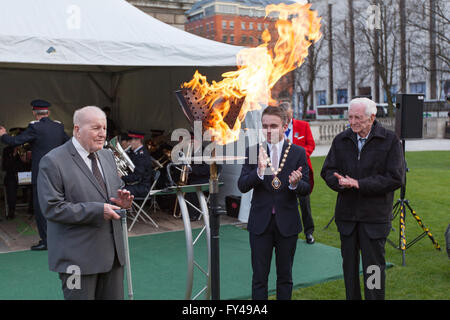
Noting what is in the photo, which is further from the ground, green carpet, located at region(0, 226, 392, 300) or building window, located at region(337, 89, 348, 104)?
building window, located at region(337, 89, 348, 104)

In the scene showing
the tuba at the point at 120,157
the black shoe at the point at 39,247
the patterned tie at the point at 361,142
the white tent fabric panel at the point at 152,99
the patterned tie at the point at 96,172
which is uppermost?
the white tent fabric panel at the point at 152,99

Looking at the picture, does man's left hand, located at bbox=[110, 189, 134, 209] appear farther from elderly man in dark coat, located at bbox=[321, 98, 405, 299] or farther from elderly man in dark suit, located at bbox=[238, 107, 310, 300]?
elderly man in dark coat, located at bbox=[321, 98, 405, 299]

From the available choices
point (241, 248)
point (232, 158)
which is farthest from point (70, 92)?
point (232, 158)

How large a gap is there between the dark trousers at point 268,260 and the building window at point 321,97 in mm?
59857

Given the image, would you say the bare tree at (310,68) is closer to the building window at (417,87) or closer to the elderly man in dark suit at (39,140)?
the building window at (417,87)

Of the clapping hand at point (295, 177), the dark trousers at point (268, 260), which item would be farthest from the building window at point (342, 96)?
the clapping hand at point (295, 177)

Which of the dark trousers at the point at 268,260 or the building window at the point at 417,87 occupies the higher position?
the building window at the point at 417,87

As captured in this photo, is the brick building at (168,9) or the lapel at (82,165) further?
the brick building at (168,9)

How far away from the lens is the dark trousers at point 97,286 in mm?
3492

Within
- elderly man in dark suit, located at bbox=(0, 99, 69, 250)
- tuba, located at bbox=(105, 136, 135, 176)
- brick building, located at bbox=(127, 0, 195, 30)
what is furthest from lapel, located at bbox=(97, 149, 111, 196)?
brick building, located at bbox=(127, 0, 195, 30)

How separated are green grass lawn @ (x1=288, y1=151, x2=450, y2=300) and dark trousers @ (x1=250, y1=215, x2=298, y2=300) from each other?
1.08 metres

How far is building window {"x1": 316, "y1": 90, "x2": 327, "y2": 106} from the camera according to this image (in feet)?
206

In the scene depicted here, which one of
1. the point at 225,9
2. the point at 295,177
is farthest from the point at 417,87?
the point at 295,177

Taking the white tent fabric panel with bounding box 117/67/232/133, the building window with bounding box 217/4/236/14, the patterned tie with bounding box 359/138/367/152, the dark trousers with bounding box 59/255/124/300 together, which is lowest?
the dark trousers with bounding box 59/255/124/300
